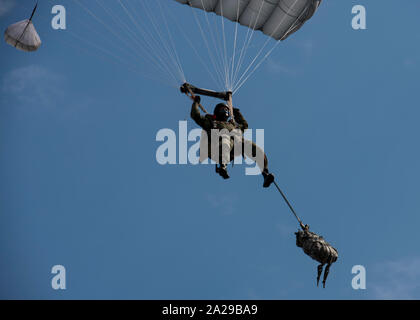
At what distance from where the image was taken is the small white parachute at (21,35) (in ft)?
57.9

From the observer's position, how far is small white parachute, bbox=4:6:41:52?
57.9 feet

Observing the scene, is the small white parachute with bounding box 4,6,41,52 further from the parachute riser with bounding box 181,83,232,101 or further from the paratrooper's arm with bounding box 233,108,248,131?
the paratrooper's arm with bounding box 233,108,248,131

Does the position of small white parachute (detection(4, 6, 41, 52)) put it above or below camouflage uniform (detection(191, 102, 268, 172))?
above

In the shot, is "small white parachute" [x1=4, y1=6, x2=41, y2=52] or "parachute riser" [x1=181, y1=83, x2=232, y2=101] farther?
"small white parachute" [x1=4, y1=6, x2=41, y2=52]

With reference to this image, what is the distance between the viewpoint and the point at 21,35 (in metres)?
17.6

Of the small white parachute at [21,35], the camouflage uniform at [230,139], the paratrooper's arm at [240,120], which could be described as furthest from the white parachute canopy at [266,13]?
the camouflage uniform at [230,139]

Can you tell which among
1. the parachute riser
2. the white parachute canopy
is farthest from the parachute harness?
the white parachute canopy

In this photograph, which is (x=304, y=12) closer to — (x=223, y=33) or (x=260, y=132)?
(x=223, y=33)

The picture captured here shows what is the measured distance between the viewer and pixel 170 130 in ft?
49.2

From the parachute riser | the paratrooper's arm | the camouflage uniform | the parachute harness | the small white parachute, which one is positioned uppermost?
the small white parachute

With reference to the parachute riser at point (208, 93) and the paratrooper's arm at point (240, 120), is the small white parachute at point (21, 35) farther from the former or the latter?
the paratrooper's arm at point (240, 120)

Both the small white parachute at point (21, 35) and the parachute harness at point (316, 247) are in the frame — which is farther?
the small white parachute at point (21, 35)
